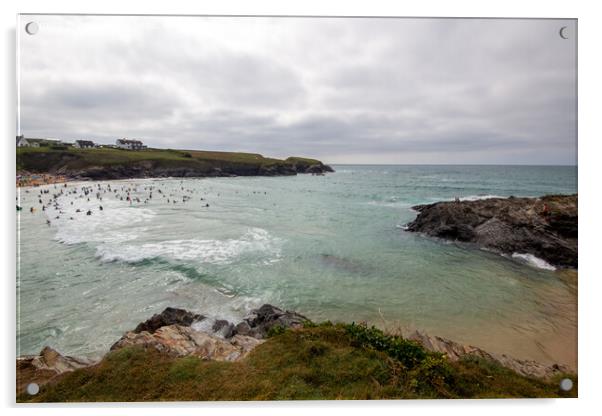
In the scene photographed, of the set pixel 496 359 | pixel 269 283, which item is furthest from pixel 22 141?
pixel 496 359

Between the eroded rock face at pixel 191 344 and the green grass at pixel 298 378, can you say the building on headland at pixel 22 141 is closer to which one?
the eroded rock face at pixel 191 344

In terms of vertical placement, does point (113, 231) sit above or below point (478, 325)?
above

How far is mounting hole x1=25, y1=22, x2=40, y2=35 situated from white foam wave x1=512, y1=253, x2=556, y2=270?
19450mm

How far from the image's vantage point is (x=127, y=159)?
31.1 m

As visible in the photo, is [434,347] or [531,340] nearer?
[434,347]

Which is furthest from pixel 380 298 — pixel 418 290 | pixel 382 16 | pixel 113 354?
pixel 382 16

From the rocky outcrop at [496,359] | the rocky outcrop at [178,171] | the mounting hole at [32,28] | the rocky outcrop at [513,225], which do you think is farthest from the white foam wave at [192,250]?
the rocky outcrop at [178,171]

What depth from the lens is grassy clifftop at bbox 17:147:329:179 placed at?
77.5 feet

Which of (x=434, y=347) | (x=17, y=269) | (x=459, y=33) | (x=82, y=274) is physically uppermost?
(x=459, y=33)

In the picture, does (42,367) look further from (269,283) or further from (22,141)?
(269,283)

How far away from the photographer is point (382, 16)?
5.79m

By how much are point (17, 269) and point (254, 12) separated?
25.9 feet

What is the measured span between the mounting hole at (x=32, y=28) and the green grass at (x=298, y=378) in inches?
293

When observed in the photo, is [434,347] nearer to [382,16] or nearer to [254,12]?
[382,16]
